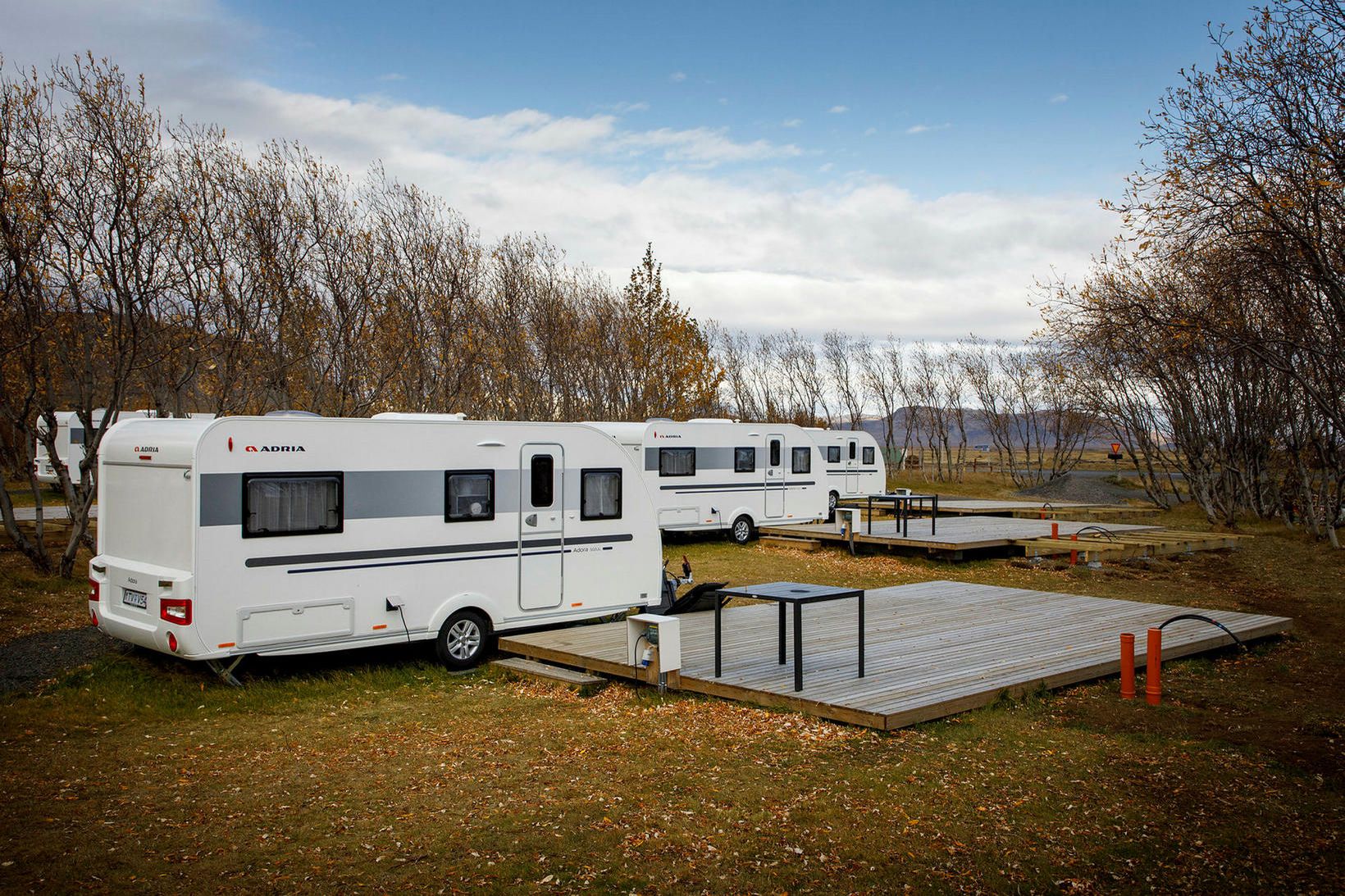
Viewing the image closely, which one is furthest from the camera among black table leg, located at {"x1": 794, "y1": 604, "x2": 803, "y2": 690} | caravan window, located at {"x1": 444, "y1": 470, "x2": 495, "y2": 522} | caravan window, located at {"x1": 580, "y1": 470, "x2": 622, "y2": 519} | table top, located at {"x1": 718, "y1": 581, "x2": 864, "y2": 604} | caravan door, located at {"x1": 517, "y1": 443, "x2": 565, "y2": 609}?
caravan window, located at {"x1": 580, "y1": 470, "x2": 622, "y2": 519}

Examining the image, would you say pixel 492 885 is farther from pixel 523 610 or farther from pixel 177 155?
pixel 177 155

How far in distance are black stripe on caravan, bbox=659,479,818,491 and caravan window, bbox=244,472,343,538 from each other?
13.0m

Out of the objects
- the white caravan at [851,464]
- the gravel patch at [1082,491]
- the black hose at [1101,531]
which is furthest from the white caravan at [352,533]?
the gravel patch at [1082,491]

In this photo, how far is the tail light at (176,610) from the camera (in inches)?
345

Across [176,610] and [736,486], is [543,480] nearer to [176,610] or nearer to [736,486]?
[176,610]

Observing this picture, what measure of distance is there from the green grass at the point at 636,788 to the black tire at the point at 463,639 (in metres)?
0.35

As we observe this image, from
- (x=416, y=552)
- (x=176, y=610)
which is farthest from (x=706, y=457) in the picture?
(x=176, y=610)

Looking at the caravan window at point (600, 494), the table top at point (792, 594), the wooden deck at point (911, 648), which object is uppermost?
the caravan window at point (600, 494)

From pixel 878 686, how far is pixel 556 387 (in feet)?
90.7

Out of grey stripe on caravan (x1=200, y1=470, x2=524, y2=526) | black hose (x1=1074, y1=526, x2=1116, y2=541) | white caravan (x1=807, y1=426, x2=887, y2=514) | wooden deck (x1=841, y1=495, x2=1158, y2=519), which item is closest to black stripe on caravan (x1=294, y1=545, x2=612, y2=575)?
grey stripe on caravan (x1=200, y1=470, x2=524, y2=526)

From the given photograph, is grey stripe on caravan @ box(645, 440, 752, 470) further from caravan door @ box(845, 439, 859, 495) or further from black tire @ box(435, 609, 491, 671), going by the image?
black tire @ box(435, 609, 491, 671)

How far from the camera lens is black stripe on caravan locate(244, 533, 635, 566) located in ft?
30.6

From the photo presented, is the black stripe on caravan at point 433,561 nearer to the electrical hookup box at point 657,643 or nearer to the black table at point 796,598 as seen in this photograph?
the electrical hookup box at point 657,643

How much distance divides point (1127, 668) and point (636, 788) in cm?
519
